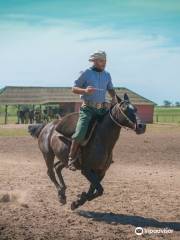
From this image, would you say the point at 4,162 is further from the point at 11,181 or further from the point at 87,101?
the point at 87,101

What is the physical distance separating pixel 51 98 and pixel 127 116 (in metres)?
59.1

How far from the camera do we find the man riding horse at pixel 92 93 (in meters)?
10.2

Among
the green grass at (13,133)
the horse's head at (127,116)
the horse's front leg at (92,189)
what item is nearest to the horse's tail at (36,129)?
the horse's front leg at (92,189)

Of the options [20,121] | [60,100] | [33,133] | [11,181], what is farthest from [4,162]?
[60,100]

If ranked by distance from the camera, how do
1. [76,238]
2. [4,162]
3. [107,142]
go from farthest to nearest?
[4,162], [107,142], [76,238]

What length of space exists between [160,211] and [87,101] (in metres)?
2.32

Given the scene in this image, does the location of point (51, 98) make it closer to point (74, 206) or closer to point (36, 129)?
point (36, 129)

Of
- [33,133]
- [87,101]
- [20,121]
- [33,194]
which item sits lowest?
[20,121]

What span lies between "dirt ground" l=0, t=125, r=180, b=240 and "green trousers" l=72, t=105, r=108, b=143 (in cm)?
135

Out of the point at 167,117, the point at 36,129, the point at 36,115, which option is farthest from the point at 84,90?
the point at 167,117

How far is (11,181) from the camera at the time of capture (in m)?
14.1

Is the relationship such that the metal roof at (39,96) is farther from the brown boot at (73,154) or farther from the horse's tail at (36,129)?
the brown boot at (73,154)

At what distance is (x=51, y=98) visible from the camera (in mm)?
68625

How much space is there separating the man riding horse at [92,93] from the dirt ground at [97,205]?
1090mm
